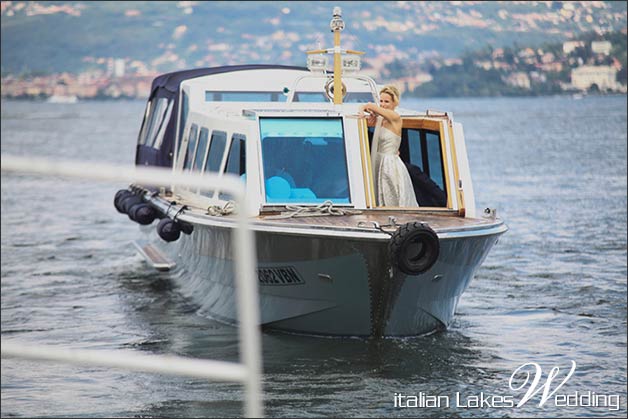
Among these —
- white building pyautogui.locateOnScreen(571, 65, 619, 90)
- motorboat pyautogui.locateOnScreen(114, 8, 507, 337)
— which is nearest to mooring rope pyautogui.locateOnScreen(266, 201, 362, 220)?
motorboat pyautogui.locateOnScreen(114, 8, 507, 337)

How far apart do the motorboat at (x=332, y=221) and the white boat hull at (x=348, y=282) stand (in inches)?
0.5

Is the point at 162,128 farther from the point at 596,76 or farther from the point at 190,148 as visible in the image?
the point at 596,76

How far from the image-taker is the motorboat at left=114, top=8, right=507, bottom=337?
12688mm

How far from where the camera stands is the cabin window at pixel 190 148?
16484mm

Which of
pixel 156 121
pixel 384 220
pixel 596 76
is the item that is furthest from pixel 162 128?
pixel 596 76

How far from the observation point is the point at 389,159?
45.8ft

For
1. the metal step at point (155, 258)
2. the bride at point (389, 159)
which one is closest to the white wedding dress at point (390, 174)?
the bride at point (389, 159)

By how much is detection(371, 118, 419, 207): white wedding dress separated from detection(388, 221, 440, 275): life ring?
1.65 m

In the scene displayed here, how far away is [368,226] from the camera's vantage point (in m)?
12.5

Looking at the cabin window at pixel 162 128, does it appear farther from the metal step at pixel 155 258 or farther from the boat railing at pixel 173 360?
the boat railing at pixel 173 360

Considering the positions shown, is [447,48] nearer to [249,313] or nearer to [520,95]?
[520,95]

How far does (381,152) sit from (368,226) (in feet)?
5.70

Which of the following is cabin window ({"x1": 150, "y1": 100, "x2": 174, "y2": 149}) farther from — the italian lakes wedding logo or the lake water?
the italian lakes wedding logo

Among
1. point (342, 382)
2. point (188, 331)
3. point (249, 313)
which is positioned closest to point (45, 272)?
point (188, 331)
